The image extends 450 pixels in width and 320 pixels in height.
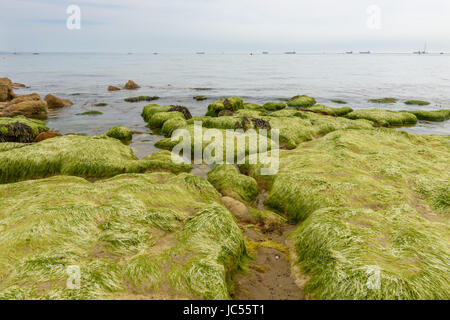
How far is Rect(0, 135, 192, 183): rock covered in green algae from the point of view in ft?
32.3

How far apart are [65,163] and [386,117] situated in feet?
75.8

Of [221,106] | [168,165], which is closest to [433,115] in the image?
[221,106]

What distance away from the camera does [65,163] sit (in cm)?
1020

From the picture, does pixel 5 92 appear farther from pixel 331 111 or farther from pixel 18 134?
pixel 331 111

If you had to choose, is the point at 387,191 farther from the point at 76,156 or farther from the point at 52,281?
the point at 76,156

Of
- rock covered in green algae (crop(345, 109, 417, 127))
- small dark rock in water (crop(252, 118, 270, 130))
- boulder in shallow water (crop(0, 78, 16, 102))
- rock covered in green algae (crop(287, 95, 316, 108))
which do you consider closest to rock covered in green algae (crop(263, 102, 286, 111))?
rock covered in green algae (crop(287, 95, 316, 108))

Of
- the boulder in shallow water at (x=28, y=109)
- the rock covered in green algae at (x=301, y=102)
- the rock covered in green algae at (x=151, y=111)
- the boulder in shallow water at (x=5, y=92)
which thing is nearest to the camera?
the rock covered in green algae at (x=151, y=111)

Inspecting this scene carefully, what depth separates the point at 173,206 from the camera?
277 inches

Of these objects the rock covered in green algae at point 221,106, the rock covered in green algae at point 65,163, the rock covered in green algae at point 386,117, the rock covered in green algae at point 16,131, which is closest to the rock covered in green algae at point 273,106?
the rock covered in green algae at point 221,106

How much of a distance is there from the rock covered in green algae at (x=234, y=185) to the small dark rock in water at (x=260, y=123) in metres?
7.39

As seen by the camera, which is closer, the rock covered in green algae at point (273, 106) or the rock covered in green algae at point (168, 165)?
the rock covered in green algae at point (168, 165)

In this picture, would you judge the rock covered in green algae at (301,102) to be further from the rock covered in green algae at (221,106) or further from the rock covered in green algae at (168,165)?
the rock covered in green algae at (168,165)

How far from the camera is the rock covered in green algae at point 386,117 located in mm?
20759

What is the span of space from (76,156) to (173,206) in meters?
5.91
